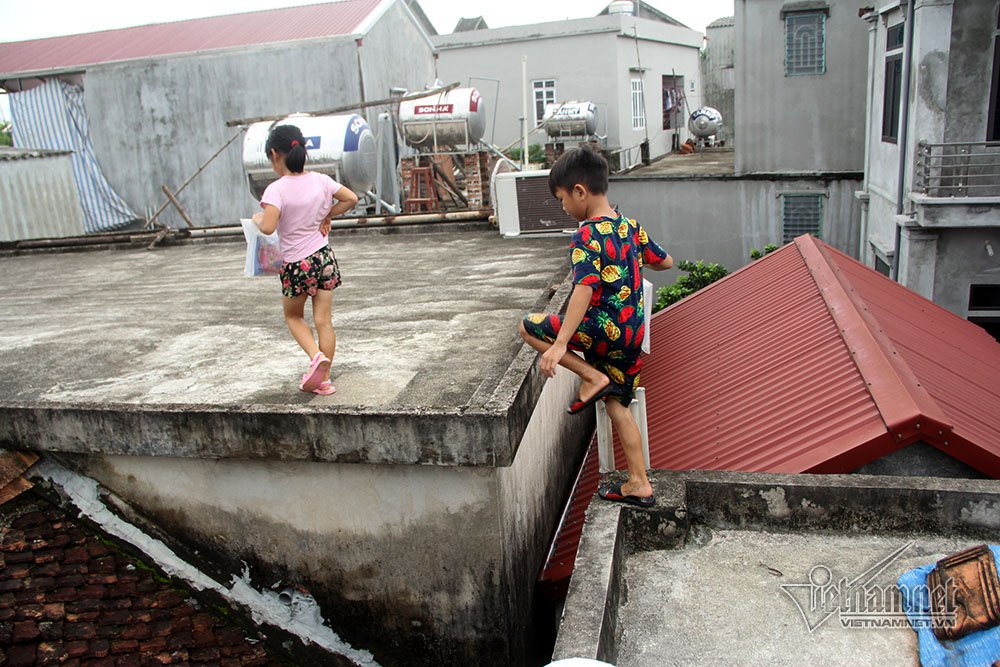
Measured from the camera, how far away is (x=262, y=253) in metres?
4.49

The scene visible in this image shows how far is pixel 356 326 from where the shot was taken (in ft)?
19.9

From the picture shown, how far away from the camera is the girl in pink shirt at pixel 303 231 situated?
434 centimetres

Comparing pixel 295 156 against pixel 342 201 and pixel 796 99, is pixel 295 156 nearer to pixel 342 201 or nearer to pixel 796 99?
pixel 342 201

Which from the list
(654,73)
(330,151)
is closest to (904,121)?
(330,151)

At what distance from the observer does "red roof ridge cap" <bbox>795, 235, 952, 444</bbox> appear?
14.0ft

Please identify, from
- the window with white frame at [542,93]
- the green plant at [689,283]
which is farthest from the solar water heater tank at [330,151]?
the window with white frame at [542,93]

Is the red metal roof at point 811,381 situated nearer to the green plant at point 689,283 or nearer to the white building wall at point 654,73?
the green plant at point 689,283

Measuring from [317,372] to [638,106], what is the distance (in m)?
23.1

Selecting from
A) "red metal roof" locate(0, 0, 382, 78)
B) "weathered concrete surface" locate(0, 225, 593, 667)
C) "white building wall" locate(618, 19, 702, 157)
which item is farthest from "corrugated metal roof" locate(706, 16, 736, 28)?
"weathered concrete surface" locate(0, 225, 593, 667)

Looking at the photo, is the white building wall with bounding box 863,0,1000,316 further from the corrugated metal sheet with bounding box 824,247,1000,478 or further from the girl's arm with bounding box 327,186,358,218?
the girl's arm with bounding box 327,186,358,218

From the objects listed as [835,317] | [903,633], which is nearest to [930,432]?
[903,633]

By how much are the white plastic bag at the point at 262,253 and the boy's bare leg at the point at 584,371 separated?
1.52 m

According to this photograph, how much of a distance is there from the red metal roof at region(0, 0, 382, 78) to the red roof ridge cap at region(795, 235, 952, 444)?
40.6 ft

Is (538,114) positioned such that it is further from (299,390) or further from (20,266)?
(299,390)
